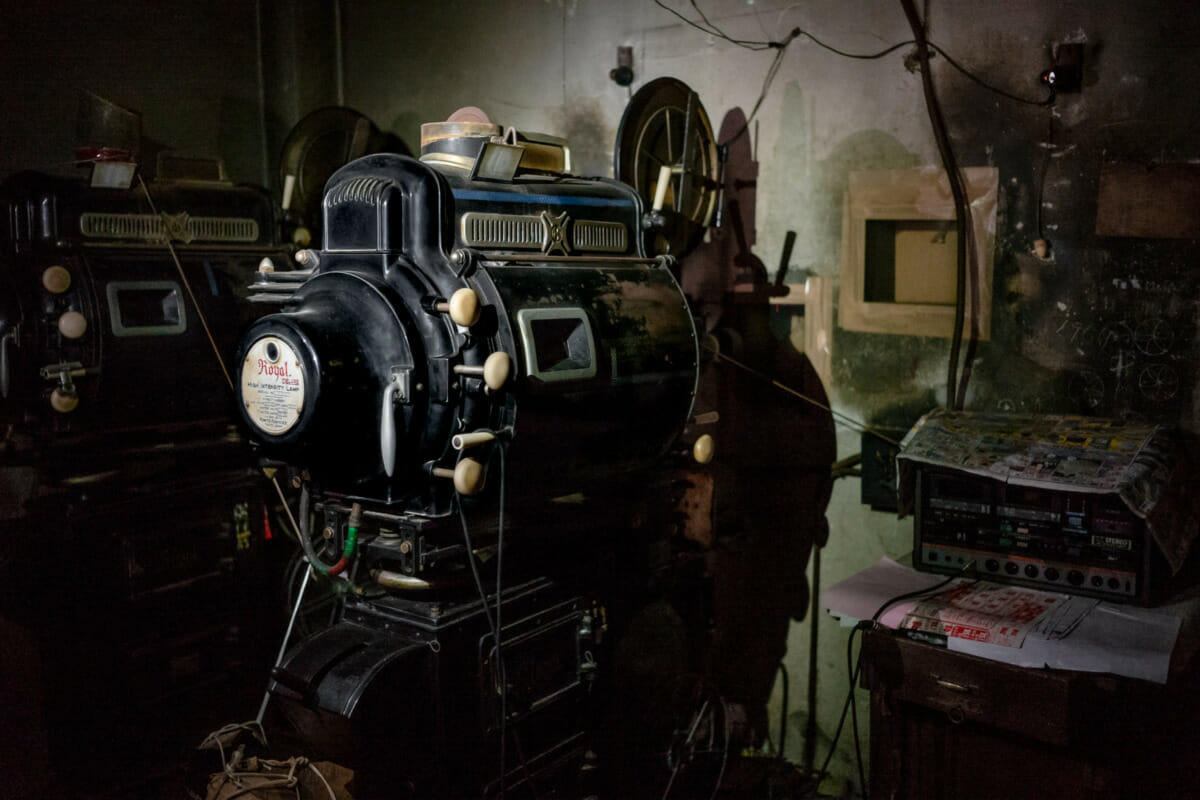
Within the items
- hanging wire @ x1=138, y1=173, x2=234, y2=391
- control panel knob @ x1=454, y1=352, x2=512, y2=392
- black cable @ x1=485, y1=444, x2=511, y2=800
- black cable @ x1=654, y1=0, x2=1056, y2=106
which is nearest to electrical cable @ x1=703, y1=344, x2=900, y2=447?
black cable @ x1=654, y1=0, x2=1056, y2=106

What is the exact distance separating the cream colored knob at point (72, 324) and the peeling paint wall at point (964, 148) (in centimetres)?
245

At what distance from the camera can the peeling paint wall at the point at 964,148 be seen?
3.48m

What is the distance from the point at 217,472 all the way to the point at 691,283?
235 centimetres

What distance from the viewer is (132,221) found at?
13.6 ft

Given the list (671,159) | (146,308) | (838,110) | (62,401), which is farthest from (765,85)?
(62,401)

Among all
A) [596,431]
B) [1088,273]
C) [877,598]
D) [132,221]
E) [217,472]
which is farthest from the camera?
[217,472]

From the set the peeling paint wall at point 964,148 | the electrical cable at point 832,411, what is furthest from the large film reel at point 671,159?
the electrical cable at point 832,411

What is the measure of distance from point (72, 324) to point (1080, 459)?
3777mm

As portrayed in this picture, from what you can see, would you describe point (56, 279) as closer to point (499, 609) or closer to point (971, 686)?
point (499, 609)

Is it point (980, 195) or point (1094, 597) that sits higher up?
point (980, 195)

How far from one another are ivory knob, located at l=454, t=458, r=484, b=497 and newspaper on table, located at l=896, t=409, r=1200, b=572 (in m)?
1.67

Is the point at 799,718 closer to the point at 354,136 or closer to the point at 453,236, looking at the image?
the point at 453,236

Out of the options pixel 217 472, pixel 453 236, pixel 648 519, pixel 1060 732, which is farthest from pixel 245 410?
pixel 1060 732

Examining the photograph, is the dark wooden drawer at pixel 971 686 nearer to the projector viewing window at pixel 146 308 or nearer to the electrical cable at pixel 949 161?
the electrical cable at pixel 949 161
